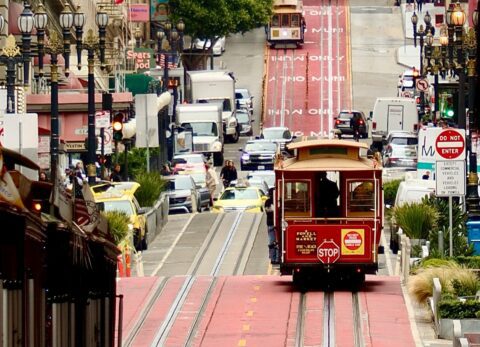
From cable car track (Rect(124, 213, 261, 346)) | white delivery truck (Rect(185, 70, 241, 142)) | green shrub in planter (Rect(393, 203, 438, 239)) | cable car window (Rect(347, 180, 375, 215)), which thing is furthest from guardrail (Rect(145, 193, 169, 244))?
white delivery truck (Rect(185, 70, 241, 142))

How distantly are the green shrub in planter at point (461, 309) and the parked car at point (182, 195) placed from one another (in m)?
26.9

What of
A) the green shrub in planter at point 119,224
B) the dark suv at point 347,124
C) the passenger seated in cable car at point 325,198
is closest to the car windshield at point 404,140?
the dark suv at point 347,124

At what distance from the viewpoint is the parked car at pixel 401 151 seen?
209 feet

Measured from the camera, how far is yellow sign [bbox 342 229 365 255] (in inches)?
1091

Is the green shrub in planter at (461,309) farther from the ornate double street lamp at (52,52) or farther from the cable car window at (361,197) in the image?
the ornate double street lamp at (52,52)

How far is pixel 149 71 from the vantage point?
8612cm

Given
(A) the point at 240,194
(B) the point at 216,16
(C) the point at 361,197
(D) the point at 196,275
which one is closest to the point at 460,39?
(A) the point at 240,194

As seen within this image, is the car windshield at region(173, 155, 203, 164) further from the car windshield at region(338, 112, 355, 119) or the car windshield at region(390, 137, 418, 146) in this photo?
the car windshield at region(338, 112, 355, 119)

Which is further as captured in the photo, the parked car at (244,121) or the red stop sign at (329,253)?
the parked car at (244,121)

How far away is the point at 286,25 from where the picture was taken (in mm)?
110125

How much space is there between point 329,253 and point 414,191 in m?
12.7

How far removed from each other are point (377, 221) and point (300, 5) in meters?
84.4

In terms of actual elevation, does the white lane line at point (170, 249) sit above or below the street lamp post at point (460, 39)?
below

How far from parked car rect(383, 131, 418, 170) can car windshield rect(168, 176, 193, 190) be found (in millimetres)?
11543
